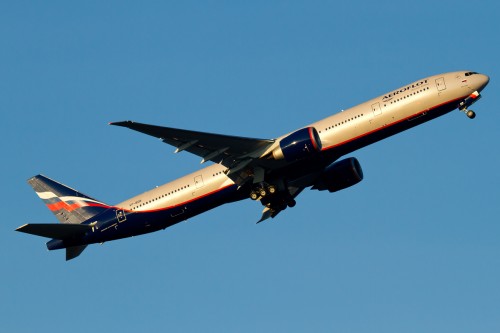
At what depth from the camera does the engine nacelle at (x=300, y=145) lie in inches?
2231

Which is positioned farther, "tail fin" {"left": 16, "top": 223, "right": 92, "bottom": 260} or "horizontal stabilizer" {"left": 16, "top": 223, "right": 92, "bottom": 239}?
"tail fin" {"left": 16, "top": 223, "right": 92, "bottom": 260}

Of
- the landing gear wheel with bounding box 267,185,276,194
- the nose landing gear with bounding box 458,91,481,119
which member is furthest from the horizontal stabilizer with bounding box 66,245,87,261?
the nose landing gear with bounding box 458,91,481,119

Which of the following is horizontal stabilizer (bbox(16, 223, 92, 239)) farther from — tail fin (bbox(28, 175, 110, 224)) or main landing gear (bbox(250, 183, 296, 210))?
main landing gear (bbox(250, 183, 296, 210))

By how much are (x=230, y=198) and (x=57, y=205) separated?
14.9 m

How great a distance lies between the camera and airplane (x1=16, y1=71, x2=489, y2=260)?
57469 mm

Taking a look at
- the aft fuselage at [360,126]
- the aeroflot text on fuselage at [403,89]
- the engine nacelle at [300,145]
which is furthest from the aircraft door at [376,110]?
the engine nacelle at [300,145]

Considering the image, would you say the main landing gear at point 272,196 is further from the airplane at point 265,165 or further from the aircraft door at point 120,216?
the aircraft door at point 120,216

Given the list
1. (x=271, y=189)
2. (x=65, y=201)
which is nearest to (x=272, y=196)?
(x=271, y=189)

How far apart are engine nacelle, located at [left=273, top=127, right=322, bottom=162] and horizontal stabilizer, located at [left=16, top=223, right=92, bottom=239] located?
654 inches

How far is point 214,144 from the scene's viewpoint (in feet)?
189

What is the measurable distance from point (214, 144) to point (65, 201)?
16.2m

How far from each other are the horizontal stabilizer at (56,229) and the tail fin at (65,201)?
179 centimetres

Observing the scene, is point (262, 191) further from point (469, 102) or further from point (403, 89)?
point (469, 102)

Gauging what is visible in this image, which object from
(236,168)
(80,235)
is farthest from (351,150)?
(80,235)
